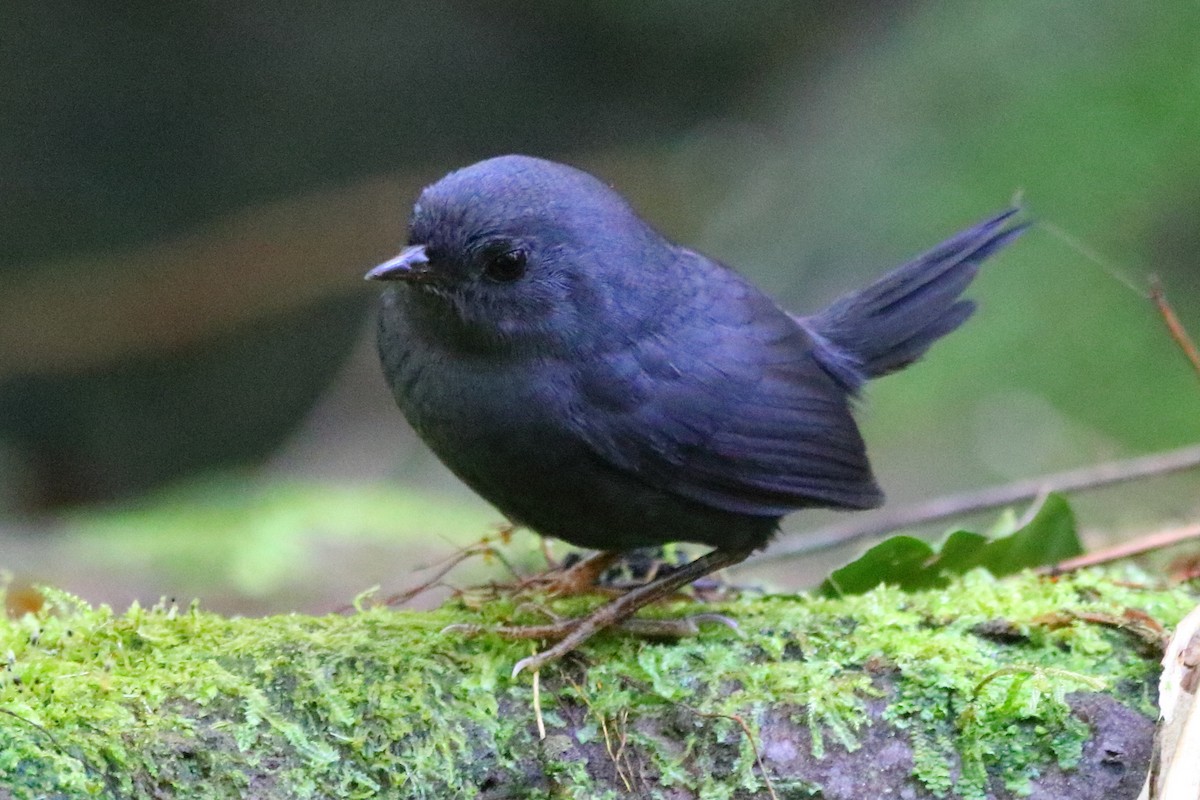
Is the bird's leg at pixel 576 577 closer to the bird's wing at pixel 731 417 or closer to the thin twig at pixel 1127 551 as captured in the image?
the bird's wing at pixel 731 417

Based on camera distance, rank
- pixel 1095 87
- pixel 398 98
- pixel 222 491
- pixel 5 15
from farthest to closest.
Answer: pixel 398 98
pixel 1095 87
pixel 5 15
pixel 222 491

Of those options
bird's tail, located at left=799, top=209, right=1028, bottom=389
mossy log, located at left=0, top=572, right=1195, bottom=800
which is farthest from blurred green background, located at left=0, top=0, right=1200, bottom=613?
mossy log, located at left=0, top=572, right=1195, bottom=800

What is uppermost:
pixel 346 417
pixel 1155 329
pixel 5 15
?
pixel 5 15

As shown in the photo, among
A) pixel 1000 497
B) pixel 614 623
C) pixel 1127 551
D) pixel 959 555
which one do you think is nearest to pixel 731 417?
pixel 614 623

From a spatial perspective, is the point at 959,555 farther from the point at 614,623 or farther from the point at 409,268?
the point at 409,268

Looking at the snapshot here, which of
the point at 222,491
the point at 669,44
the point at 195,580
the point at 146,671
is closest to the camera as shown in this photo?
the point at 146,671

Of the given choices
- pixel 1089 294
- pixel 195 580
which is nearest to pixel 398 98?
pixel 195 580

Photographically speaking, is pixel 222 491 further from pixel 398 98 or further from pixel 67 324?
pixel 398 98
